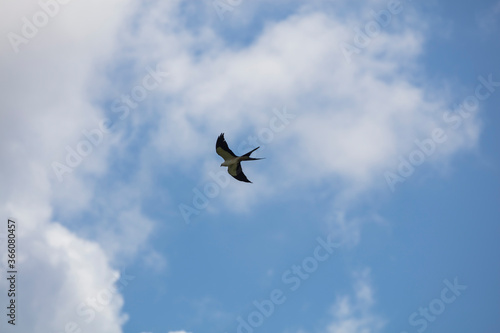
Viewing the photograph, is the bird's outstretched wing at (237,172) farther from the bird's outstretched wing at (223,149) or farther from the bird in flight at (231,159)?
the bird's outstretched wing at (223,149)

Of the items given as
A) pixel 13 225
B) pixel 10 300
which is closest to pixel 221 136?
pixel 13 225

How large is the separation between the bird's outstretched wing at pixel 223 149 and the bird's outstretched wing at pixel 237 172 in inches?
48.8

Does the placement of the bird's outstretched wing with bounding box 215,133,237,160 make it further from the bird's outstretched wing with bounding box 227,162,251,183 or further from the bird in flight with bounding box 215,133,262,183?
the bird's outstretched wing with bounding box 227,162,251,183

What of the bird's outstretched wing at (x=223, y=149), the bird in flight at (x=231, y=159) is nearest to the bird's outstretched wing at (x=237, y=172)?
the bird in flight at (x=231, y=159)

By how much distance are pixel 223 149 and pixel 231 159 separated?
1.13 metres

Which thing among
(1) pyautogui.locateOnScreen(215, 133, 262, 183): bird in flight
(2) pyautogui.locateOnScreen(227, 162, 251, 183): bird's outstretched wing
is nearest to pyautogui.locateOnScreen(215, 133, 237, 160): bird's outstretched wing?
(1) pyautogui.locateOnScreen(215, 133, 262, 183): bird in flight

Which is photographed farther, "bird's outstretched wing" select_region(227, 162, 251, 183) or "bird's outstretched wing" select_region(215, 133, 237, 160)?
"bird's outstretched wing" select_region(227, 162, 251, 183)

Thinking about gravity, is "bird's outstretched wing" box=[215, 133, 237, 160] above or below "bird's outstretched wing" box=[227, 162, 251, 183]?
above

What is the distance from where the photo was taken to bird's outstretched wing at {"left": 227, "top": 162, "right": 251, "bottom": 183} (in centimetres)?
4438

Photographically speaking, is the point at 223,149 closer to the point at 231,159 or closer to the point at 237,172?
the point at 231,159

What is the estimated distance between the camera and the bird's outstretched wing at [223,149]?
42.6 m

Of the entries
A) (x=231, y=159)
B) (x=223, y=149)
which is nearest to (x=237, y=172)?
(x=231, y=159)

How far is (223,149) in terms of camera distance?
42938 millimetres

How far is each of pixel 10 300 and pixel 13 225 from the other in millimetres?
5813
